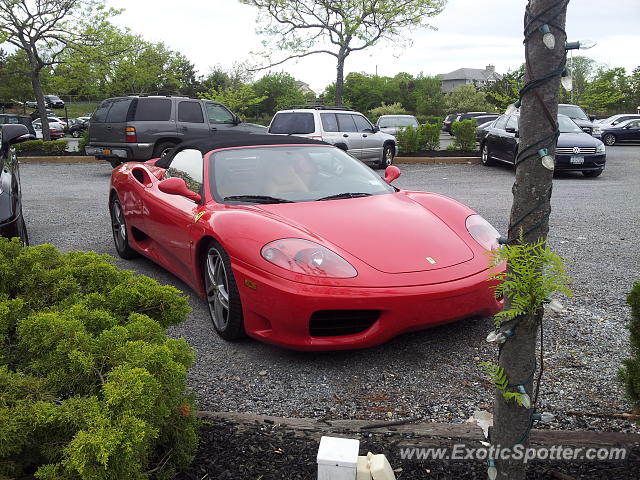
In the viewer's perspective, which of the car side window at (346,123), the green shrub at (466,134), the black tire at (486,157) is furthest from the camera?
the green shrub at (466,134)

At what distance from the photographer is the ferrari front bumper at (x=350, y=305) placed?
3.34 meters

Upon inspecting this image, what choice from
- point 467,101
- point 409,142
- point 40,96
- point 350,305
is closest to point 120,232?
point 350,305

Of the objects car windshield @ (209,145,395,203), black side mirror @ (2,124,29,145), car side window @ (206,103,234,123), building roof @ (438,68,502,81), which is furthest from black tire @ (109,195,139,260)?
building roof @ (438,68,502,81)

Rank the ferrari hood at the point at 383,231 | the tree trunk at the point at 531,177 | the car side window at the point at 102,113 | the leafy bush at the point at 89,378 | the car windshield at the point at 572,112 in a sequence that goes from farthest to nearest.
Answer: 1. the car windshield at the point at 572,112
2. the car side window at the point at 102,113
3. the ferrari hood at the point at 383,231
4. the leafy bush at the point at 89,378
5. the tree trunk at the point at 531,177

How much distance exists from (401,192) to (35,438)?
3.55m

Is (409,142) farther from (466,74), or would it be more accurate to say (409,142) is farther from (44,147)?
(466,74)

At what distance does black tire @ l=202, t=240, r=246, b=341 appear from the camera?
3781 millimetres

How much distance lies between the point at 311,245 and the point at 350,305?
1.55 ft

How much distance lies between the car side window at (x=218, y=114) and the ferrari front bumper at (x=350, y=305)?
1301 cm

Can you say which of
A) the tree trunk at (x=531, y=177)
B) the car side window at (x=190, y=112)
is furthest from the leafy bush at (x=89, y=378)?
the car side window at (x=190, y=112)

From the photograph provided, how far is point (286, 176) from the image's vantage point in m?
4.66

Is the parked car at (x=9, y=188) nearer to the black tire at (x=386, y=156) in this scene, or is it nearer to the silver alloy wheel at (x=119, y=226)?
the silver alloy wheel at (x=119, y=226)

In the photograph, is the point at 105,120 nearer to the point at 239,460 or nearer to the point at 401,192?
the point at 401,192

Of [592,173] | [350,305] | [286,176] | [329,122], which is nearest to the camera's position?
[350,305]
